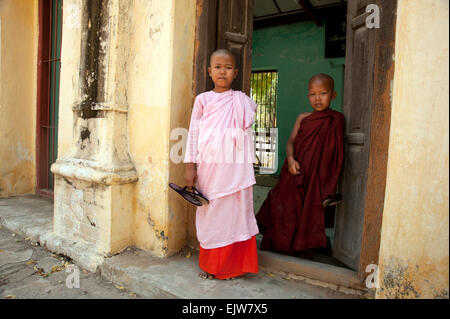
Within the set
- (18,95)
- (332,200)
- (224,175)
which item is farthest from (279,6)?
(224,175)

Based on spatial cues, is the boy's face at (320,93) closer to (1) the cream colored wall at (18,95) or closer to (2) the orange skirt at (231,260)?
(2) the orange skirt at (231,260)

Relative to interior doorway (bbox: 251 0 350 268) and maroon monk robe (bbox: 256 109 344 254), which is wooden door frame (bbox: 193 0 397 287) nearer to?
maroon monk robe (bbox: 256 109 344 254)

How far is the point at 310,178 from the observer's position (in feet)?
8.38

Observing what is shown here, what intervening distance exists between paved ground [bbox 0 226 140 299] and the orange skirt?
2.04ft

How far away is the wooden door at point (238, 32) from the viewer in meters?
2.85

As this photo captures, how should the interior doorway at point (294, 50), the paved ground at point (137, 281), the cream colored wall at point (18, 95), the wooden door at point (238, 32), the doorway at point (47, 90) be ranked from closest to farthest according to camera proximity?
the paved ground at point (137, 281)
the wooden door at point (238, 32)
the cream colored wall at point (18, 95)
the doorway at point (47, 90)
the interior doorway at point (294, 50)

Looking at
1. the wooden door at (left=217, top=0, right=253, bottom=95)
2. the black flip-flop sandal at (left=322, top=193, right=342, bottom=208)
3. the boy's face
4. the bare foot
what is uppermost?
the wooden door at (left=217, top=0, right=253, bottom=95)

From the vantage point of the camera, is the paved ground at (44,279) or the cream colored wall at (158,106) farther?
the cream colored wall at (158,106)

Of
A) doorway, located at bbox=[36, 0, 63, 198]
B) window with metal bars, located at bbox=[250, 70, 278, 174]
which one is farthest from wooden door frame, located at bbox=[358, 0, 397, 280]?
window with metal bars, located at bbox=[250, 70, 278, 174]

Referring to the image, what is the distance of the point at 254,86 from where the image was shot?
788cm

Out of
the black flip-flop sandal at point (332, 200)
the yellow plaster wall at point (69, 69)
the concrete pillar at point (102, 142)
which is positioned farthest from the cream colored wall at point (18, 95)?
the black flip-flop sandal at point (332, 200)

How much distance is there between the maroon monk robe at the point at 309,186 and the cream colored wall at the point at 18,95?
4025mm

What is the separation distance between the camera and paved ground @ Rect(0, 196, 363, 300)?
Result: 218 centimetres
